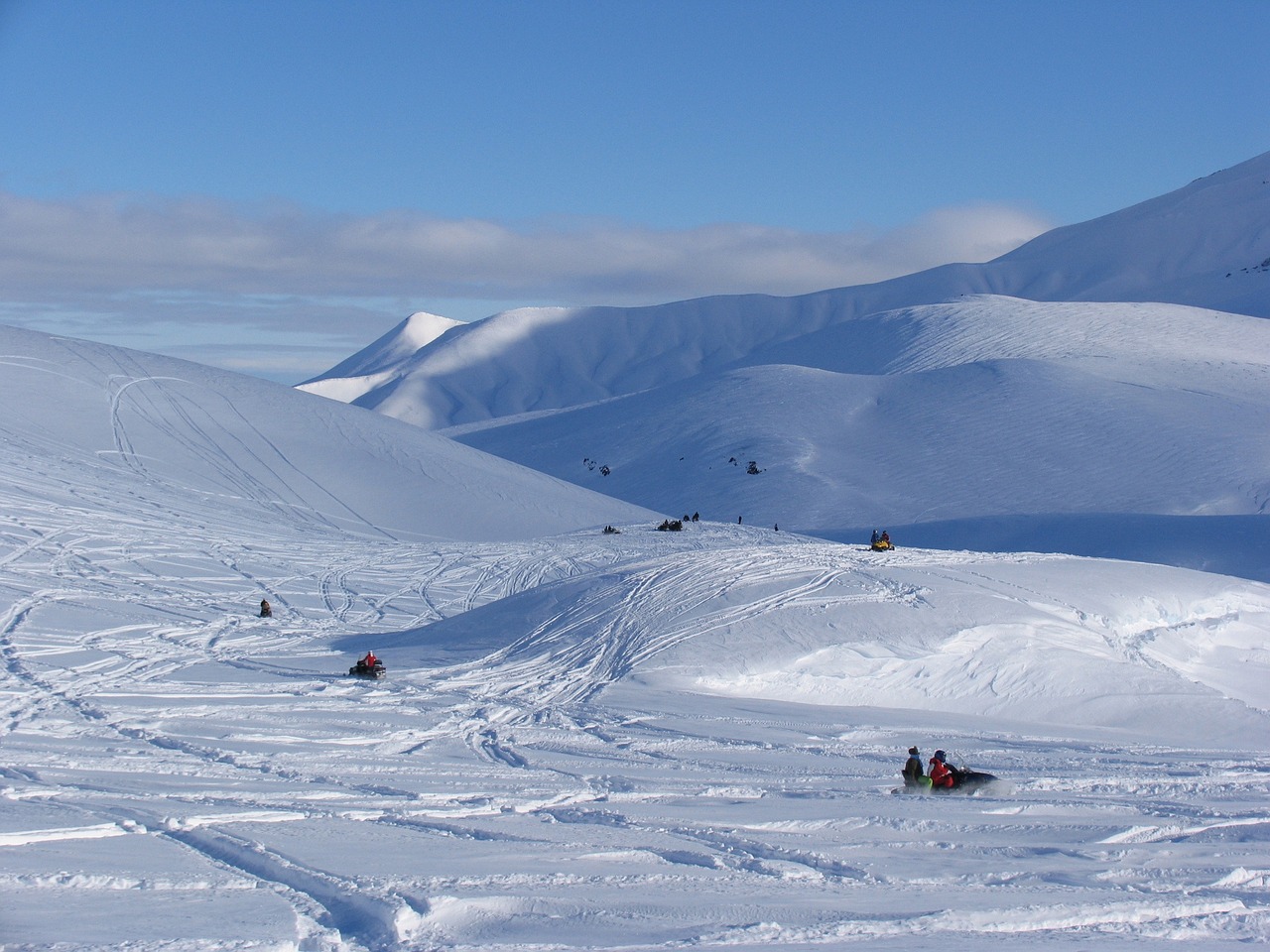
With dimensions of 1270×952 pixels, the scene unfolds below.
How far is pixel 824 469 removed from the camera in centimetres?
5144

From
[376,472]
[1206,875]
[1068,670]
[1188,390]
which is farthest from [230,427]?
[1188,390]

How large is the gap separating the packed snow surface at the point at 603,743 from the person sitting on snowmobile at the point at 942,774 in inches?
13.7

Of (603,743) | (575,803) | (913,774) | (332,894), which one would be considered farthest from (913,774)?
(332,894)

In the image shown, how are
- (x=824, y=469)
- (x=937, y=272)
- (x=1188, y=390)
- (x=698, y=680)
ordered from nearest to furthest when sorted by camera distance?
(x=698, y=680), (x=824, y=469), (x=1188, y=390), (x=937, y=272)

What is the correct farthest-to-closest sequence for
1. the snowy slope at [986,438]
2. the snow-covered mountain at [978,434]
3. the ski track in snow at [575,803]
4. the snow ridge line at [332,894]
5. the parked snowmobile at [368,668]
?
1. the snowy slope at [986,438]
2. the snow-covered mountain at [978,434]
3. the parked snowmobile at [368,668]
4. the ski track in snow at [575,803]
5. the snow ridge line at [332,894]

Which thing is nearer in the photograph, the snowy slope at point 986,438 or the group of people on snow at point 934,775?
the group of people on snow at point 934,775

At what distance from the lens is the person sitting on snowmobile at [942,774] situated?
10266mm

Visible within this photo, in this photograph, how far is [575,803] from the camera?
948cm

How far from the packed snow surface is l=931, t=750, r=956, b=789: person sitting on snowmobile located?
0.35 metres

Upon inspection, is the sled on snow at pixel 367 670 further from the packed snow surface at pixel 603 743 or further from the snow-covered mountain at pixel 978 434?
the snow-covered mountain at pixel 978 434

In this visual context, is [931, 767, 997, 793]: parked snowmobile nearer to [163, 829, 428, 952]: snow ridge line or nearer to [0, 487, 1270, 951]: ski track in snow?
[0, 487, 1270, 951]: ski track in snow

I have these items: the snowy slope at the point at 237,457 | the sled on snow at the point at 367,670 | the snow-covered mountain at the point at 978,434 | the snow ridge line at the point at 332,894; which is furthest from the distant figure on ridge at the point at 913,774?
the snow-covered mountain at the point at 978,434

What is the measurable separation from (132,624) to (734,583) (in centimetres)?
973

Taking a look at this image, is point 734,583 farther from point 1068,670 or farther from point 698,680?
point 1068,670
